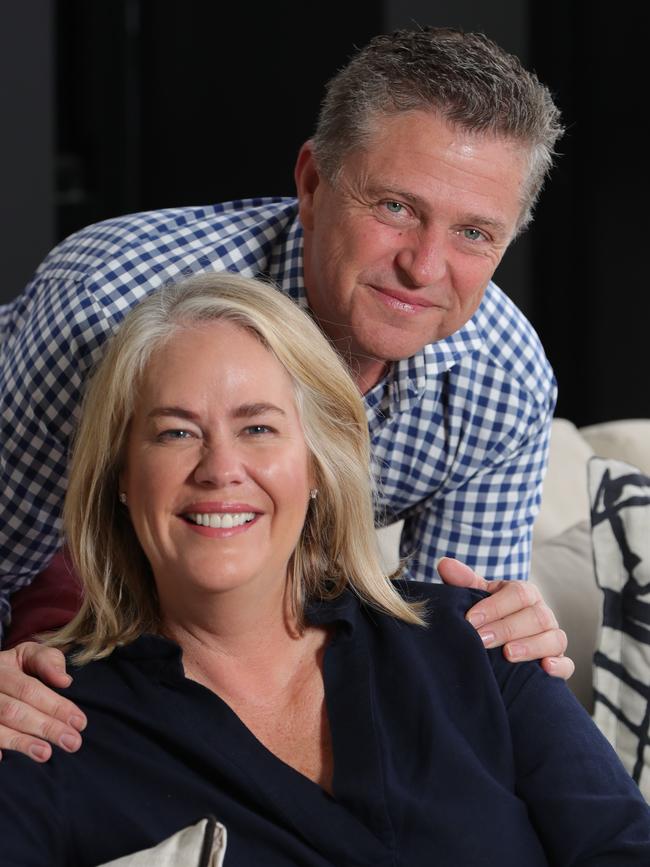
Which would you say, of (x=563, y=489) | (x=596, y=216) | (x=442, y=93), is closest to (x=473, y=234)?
(x=442, y=93)

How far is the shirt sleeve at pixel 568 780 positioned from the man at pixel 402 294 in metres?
0.05

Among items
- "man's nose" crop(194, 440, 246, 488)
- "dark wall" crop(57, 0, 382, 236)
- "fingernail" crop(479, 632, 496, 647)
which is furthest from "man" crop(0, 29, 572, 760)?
"dark wall" crop(57, 0, 382, 236)

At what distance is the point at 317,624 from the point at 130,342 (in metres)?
0.39

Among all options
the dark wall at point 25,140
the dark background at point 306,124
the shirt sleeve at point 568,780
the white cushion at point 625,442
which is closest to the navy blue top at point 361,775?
the shirt sleeve at point 568,780

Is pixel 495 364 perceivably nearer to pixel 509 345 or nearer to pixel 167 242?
pixel 509 345

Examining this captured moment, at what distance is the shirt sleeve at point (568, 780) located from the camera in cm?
148

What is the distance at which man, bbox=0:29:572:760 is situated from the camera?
1.79 m

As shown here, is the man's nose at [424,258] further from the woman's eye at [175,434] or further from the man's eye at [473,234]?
the woman's eye at [175,434]

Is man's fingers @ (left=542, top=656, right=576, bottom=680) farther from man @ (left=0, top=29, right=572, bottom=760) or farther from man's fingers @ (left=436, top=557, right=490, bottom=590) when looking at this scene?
man's fingers @ (left=436, top=557, right=490, bottom=590)

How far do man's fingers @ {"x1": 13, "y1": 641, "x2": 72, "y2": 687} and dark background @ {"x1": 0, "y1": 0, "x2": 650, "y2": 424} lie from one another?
Answer: 125 inches

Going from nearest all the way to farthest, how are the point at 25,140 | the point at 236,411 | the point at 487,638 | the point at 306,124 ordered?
the point at 236,411 < the point at 487,638 < the point at 25,140 < the point at 306,124

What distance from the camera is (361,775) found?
149 centimetres

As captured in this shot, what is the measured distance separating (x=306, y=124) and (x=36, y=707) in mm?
3335

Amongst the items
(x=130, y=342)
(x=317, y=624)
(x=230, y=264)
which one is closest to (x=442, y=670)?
(x=317, y=624)
